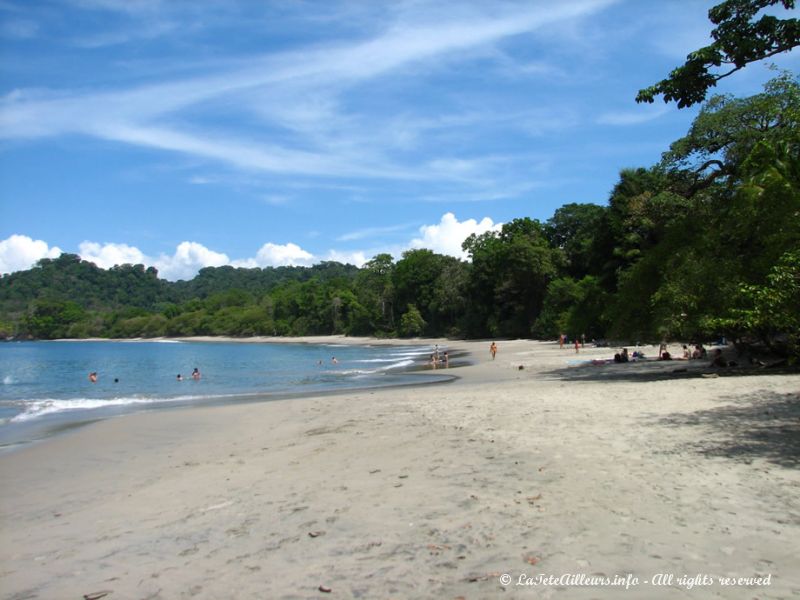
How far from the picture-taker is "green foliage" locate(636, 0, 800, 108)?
8.04m

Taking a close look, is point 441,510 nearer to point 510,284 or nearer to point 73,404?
point 73,404

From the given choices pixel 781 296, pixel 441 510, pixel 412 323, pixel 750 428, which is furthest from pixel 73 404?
pixel 412 323

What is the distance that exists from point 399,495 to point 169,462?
588 centimetres

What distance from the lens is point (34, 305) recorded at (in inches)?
6816

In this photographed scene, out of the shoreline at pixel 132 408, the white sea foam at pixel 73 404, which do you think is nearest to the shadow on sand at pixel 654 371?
the shoreline at pixel 132 408

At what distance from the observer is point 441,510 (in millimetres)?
6215

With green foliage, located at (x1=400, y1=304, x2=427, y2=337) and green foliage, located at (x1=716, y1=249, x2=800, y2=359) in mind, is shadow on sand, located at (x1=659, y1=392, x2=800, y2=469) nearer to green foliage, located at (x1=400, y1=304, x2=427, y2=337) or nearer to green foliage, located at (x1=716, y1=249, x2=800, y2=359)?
green foliage, located at (x1=716, y1=249, x2=800, y2=359)

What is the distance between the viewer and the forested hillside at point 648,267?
52.5 ft

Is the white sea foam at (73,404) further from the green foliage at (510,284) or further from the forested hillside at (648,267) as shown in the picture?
the green foliage at (510,284)

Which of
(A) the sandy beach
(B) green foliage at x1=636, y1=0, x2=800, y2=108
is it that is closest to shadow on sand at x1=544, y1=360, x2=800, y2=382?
(A) the sandy beach

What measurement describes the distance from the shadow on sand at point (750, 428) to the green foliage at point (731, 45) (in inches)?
195

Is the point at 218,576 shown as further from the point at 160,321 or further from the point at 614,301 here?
the point at 160,321

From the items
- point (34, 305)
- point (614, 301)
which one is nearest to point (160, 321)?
point (34, 305)

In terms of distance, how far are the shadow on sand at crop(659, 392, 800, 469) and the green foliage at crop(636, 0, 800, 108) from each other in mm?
4946
